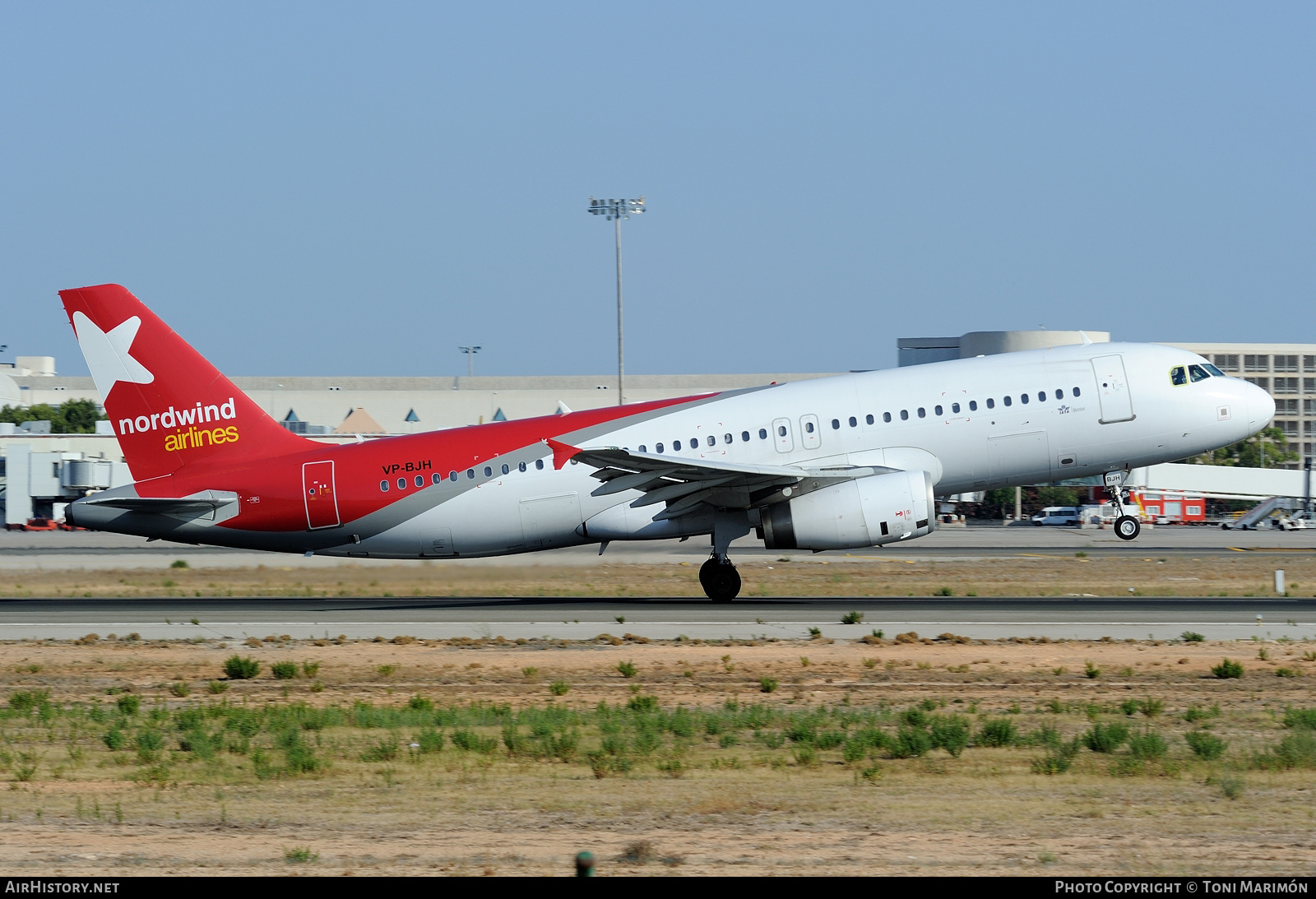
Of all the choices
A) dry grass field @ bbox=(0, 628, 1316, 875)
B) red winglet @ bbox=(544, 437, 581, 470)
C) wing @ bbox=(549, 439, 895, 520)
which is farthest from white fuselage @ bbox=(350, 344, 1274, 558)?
dry grass field @ bbox=(0, 628, 1316, 875)

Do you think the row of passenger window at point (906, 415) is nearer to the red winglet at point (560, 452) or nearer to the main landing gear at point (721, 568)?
the main landing gear at point (721, 568)

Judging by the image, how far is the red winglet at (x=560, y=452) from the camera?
2519 cm

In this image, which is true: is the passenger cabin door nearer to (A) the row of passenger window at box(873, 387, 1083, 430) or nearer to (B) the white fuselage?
(B) the white fuselage

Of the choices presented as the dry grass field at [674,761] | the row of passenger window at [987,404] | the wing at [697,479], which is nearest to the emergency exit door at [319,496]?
the wing at [697,479]

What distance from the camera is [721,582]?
28516mm

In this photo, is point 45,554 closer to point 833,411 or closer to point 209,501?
point 209,501

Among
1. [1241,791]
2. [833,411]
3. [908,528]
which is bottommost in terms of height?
[1241,791]

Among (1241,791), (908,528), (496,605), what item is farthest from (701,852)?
(496,605)

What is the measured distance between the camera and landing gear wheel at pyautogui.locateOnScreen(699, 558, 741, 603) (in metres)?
28.5

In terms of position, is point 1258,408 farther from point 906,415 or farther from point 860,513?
point 860,513

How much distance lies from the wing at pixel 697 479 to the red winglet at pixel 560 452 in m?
0.02
